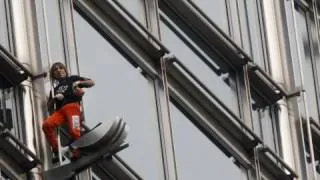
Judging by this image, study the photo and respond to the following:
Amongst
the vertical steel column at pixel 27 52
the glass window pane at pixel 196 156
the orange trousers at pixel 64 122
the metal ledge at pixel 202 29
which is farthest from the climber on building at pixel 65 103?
the metal ledge at pixel 202 29

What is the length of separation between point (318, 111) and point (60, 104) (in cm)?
723

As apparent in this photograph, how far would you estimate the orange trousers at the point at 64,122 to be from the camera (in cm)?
2655

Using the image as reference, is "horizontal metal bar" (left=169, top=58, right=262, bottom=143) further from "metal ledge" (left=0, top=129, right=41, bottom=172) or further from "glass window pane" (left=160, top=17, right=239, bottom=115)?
"metal ledge" (left=0, top=129, right=41, bottom=172)

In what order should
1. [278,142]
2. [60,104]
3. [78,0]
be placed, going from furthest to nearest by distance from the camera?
[278,142] → [78,0] → [60,104]

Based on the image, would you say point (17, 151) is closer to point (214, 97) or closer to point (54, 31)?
point (54, 31)

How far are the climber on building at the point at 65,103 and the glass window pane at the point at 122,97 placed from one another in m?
1.37

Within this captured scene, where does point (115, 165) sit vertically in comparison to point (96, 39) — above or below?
below

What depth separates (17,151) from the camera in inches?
1046

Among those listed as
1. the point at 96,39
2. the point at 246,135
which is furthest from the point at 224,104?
the point at 96,39

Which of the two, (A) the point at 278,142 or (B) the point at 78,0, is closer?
(B) the point at 78,0

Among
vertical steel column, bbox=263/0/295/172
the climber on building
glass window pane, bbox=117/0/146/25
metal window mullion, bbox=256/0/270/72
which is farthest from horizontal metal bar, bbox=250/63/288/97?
the climber on building

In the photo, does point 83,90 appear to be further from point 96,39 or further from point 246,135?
point 246,135

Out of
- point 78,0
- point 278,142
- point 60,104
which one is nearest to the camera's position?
point 60,104

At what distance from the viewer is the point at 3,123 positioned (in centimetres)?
2695
